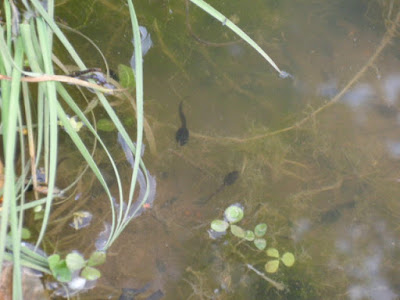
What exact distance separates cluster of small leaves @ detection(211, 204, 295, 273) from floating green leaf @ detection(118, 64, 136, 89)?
0.82m

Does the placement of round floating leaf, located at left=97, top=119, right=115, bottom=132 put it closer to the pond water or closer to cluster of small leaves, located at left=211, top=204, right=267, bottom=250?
the pond water

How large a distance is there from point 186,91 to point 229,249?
881 millimetres

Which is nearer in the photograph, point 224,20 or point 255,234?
point 224,20

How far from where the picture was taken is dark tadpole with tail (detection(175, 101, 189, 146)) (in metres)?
Answer: 2.09

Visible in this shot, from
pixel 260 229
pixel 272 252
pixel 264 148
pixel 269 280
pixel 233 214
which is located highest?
pixel 264 148

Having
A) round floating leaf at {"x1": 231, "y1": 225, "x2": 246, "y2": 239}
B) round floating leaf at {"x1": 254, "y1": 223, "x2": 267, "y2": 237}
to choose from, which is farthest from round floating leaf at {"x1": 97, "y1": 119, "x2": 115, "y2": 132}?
round floating leaf at {"x1": 254, "y1": 223, "x2": 267, "y2": 237}

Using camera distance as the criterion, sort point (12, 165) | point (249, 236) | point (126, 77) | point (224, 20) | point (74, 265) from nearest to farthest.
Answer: point (12, 165)
point (224, 20)
point (74, 265)
point (126, 77)
point (249, 236)

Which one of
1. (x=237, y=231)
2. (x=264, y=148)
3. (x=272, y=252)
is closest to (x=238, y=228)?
(x=237, y=231)

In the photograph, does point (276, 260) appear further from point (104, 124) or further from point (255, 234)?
point (104, 124)

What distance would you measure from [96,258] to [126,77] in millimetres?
913

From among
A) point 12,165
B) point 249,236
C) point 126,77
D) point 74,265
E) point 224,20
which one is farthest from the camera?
point 249,236

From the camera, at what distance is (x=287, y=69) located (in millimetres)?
2199

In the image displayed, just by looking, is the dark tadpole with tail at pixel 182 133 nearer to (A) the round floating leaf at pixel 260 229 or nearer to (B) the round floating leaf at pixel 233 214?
(B) the round floating leaf at pixel 233 214

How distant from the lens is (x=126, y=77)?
199cm
